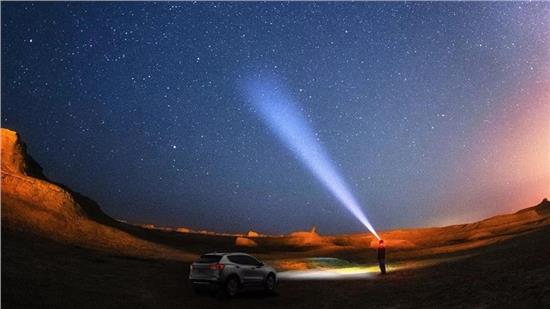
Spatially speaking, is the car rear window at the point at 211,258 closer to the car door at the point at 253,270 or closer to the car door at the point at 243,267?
the car door at the point at 243,267

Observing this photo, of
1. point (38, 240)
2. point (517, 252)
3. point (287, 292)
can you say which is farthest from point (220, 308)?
point (38, 240)

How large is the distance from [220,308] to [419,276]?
10.1 meters

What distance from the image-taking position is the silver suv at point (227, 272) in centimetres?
1883

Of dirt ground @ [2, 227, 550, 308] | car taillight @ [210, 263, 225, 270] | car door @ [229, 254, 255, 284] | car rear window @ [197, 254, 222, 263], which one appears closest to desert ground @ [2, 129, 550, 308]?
dirt ground @ [2, 227, 550, 308]

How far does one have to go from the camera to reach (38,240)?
97.1 ft

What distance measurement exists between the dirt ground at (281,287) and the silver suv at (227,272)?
626 millimetres

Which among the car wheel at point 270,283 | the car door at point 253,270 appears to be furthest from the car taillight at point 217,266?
the car wheel at point 270,283

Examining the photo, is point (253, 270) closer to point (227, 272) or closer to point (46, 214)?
point (227, 272)

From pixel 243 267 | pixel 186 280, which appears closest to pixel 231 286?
pixel 243 267

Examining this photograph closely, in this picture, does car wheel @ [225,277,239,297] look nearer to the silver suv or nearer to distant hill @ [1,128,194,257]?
the silver suv

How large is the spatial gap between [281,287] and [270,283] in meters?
2.10

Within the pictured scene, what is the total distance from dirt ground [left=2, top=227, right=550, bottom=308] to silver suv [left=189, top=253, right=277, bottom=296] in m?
0.63

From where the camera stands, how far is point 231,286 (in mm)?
19094

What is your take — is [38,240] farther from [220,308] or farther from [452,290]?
A: [452,290]
